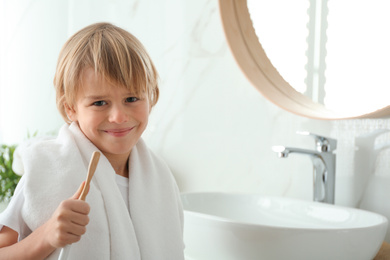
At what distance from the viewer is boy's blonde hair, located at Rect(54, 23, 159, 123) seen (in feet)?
2.51

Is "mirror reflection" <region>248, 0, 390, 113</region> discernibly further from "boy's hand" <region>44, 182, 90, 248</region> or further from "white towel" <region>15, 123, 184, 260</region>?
"boy's hand" <region>44, 182, 90, 248</region>

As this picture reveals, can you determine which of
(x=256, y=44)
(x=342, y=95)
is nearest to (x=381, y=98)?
(x=342, y=95)

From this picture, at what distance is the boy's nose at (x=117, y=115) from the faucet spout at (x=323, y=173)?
1.66 ft

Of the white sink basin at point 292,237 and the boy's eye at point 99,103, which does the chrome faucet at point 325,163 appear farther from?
the boy's eye at point 99,103

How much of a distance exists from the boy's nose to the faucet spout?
1.66 feet

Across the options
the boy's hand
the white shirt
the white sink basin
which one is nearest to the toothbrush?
the boy's hand

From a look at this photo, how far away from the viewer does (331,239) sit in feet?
2.84

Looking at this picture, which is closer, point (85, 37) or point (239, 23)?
point (85, 37)

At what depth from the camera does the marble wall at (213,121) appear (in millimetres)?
1240

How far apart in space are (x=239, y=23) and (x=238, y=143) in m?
0.36

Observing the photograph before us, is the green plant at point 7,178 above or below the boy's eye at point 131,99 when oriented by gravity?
below

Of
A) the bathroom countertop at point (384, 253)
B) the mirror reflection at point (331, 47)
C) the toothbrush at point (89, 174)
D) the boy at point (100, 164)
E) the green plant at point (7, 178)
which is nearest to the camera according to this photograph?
the toothbrush at point (89, 174)

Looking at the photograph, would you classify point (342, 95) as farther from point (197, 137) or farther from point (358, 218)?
point (197, 137)

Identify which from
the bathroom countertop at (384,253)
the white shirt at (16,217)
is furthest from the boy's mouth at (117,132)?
the bathroom countertop at (384,253)
